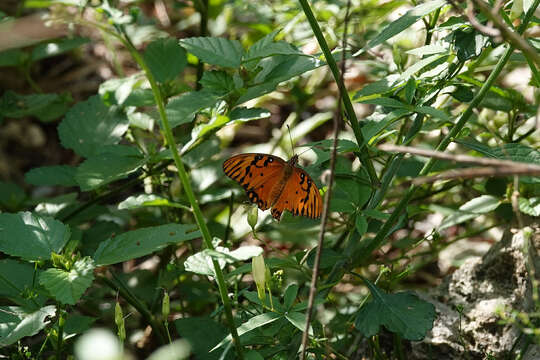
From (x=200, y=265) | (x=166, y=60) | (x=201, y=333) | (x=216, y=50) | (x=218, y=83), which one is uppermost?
(x=216, y=50)

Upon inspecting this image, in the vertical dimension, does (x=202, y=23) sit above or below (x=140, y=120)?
above

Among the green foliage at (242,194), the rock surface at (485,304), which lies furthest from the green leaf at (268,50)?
the rock surface at (485,304)

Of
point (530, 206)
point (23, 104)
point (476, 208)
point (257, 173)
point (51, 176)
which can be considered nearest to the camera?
point (530, 206)

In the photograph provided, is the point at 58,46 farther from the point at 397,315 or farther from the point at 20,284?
the point at 397,315

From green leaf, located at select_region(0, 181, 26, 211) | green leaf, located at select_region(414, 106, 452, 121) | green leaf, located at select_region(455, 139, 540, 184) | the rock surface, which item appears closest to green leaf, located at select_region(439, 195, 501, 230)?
the rock surface

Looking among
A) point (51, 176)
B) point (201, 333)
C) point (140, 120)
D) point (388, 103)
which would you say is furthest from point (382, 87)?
point (51, 176)

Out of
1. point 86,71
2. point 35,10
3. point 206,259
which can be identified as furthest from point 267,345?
point 35,10

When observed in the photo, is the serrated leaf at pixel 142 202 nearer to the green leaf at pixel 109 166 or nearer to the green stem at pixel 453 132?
the green leaf at pixel 109 166

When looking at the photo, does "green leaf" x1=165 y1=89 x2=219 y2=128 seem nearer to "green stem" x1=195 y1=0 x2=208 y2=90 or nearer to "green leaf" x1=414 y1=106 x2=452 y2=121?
"green leaf" x1=414 y1=106 x2=452 y2=121
